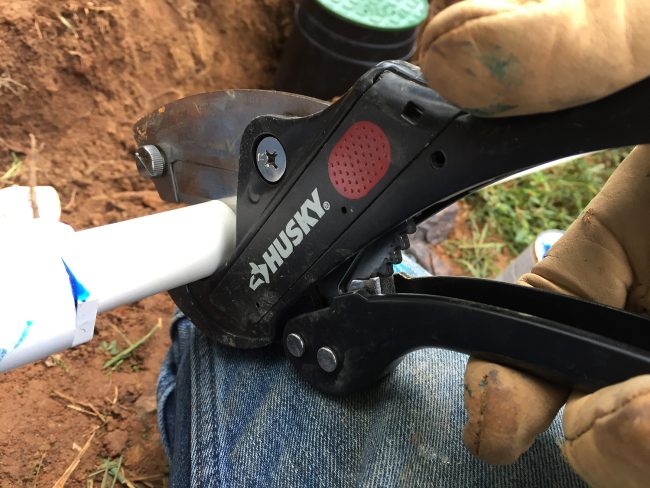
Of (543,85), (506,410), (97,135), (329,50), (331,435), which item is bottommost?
(97,135)

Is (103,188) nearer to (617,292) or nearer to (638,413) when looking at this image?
(617,292)

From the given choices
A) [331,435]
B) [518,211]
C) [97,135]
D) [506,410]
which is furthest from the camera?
[518,211]

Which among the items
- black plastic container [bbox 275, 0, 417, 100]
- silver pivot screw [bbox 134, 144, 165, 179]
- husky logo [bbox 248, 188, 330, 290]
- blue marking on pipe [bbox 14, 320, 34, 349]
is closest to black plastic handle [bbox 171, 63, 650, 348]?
husky logo [bbox 248, 188, 330, 290]

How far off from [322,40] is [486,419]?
1.54 meters

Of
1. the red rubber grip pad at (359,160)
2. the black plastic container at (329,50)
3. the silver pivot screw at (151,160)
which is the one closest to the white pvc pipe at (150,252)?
the silver pivot screw at (151,160)

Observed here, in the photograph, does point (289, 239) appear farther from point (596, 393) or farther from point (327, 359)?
point (596, 393)

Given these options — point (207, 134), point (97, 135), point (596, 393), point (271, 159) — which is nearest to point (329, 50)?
point (97, 135)

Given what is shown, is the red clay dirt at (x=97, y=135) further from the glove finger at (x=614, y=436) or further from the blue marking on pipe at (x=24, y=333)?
the glove finger at (x=614, y=436)

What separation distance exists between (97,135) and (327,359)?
107cm

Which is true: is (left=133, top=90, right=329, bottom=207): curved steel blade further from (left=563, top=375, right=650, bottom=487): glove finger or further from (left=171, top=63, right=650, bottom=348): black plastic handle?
(left=563, top=375, right=650, bottom=487): glove finger

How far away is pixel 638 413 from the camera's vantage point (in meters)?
0.46

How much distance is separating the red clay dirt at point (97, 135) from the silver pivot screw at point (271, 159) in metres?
0.63

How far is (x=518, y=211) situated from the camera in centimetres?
229

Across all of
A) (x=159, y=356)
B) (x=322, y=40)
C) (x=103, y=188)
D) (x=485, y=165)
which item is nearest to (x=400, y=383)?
(x=485, y=165)
